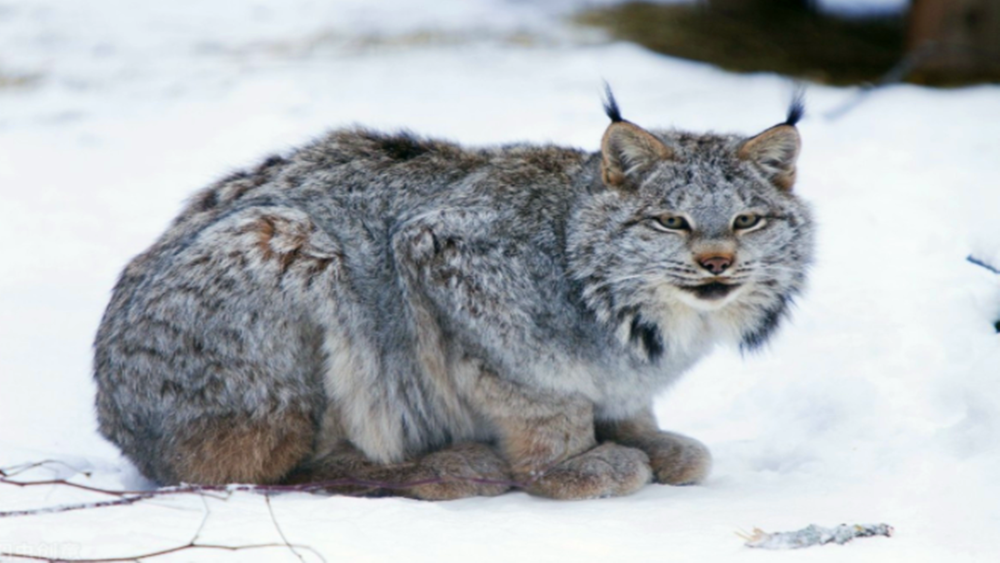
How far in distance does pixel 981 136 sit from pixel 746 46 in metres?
3.30

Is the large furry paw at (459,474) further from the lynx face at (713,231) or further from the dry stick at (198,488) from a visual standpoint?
the lynx face at (713,231)

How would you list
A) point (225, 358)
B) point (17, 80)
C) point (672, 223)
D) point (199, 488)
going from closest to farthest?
1. point (199, 488)
2. point (225, 358)
3. point (672, 223)
4. point (17, 80)

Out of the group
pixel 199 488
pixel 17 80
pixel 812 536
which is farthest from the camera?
pixel 17 80

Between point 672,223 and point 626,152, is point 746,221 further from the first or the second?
point 626,152

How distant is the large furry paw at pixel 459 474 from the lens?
4.53 meters

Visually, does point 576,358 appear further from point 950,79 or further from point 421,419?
point 950,79

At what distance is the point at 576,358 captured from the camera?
467cm

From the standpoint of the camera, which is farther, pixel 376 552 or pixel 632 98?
pixel 632 98

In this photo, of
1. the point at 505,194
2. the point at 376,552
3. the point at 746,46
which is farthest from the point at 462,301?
the point at 746,46

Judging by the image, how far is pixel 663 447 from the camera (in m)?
4.89

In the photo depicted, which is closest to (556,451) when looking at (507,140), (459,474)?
(459,474)

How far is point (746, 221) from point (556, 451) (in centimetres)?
114

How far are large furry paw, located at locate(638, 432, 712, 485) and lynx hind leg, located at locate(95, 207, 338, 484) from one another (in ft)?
4.53

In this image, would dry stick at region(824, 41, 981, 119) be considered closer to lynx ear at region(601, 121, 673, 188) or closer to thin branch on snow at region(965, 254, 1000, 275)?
thin branch on snow at region(965, 254, 1000, 275)
